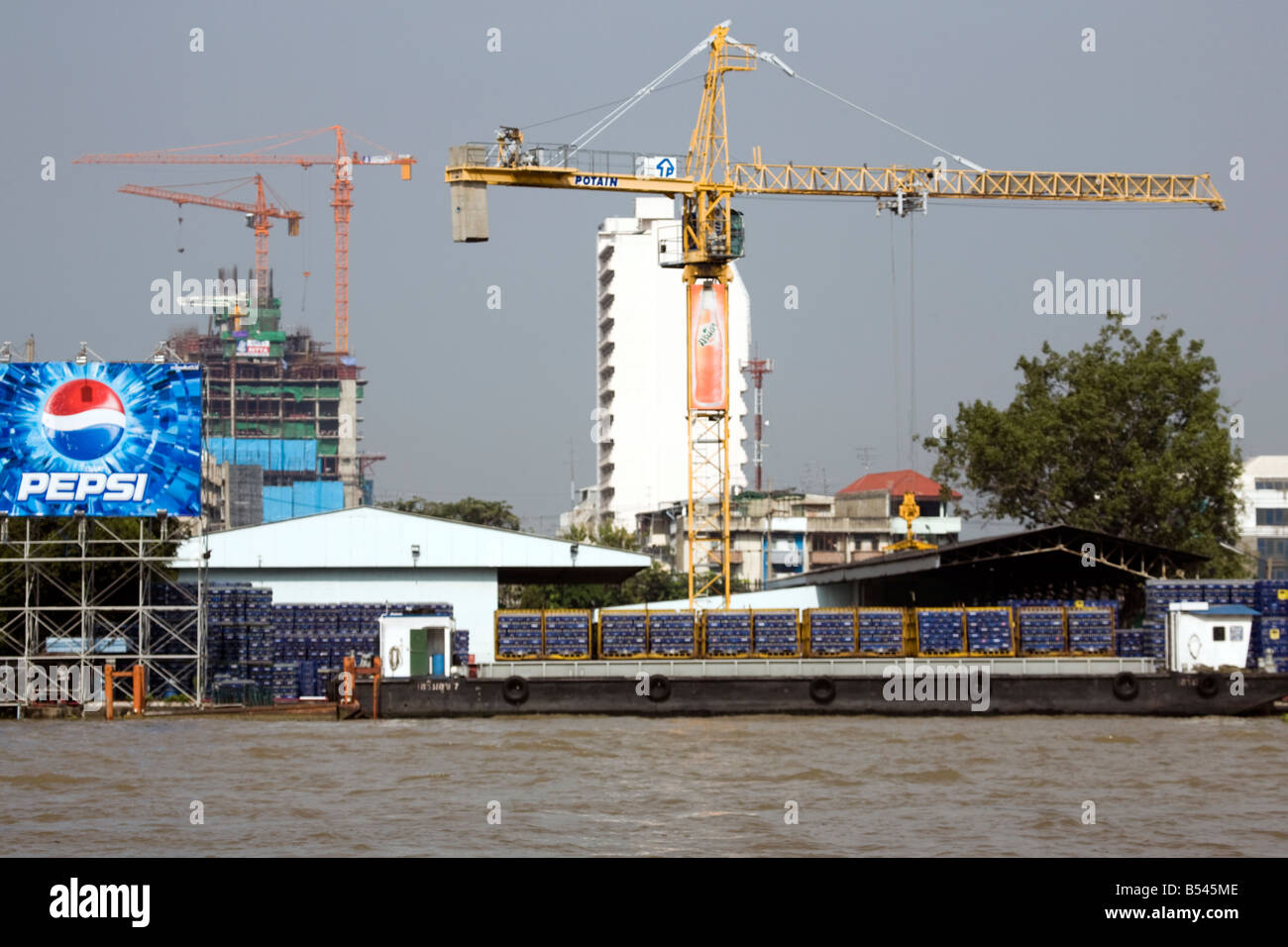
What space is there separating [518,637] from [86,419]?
51.6 feet

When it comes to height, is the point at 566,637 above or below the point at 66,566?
below

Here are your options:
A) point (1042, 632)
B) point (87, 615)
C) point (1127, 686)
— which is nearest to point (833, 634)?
point (1042, 632)

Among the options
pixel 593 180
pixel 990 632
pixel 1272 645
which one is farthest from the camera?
pixel 593 180

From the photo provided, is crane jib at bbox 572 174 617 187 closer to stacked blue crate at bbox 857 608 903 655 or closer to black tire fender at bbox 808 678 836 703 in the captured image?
stacked blue crate at bbox 857 608 903 655

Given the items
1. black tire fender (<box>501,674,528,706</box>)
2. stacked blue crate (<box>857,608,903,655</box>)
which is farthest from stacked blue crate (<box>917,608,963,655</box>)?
black tire fender (<box>501,674,528,706</box>)

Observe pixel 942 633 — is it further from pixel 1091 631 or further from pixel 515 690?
pixel 515 690

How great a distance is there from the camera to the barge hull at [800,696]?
168 feet

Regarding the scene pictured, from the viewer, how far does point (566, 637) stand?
2154 inches

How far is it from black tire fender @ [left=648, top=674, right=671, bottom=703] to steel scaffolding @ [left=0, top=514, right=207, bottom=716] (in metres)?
14.0

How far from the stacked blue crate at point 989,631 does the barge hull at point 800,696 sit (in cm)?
313

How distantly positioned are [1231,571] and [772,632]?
40.2m

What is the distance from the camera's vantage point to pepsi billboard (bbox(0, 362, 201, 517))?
157 feet

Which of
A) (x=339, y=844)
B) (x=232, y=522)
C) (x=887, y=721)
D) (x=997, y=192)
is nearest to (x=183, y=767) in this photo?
(x=339, y=844)

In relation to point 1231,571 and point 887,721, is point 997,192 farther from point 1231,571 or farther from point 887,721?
point 887,721
